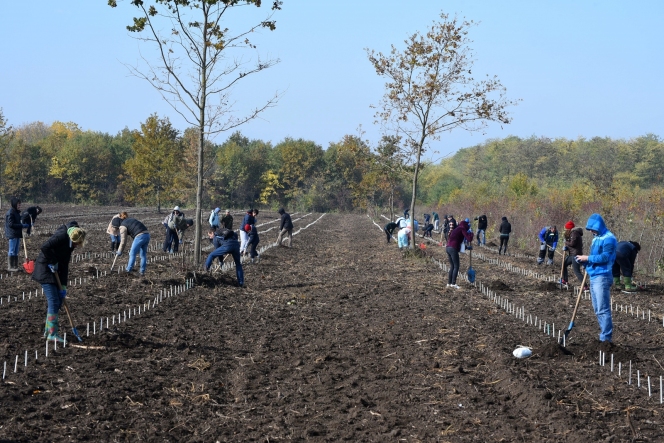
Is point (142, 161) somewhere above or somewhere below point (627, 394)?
above

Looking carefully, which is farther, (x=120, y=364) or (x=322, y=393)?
(x=120, y=364)

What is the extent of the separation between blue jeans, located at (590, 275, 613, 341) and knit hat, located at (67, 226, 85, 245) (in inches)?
272

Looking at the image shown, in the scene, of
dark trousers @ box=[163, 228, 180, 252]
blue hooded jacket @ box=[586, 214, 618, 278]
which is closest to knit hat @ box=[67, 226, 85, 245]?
blue hooded jacket @ box=[586, 214, 618, 278]

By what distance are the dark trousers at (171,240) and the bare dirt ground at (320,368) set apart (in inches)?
263

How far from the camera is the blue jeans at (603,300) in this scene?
33.0ft

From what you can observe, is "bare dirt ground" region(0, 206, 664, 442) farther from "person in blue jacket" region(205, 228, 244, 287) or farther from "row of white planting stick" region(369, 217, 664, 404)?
"person in blue jacket" region(205, 228, 244, 287)

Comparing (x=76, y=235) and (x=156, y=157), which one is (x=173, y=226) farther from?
(x=156, y=157)

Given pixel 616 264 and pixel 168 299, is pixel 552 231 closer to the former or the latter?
pixel 616 264

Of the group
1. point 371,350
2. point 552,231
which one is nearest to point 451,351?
point 371,350

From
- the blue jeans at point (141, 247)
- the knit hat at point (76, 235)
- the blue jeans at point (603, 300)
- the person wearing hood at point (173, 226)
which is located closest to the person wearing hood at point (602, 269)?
the blue jeans at point (603, 300)

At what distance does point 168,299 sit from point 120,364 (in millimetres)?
5598

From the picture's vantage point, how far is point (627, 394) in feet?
25.5

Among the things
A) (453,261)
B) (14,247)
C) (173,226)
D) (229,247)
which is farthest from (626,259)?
(14,247)

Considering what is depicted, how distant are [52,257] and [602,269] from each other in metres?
7.39
